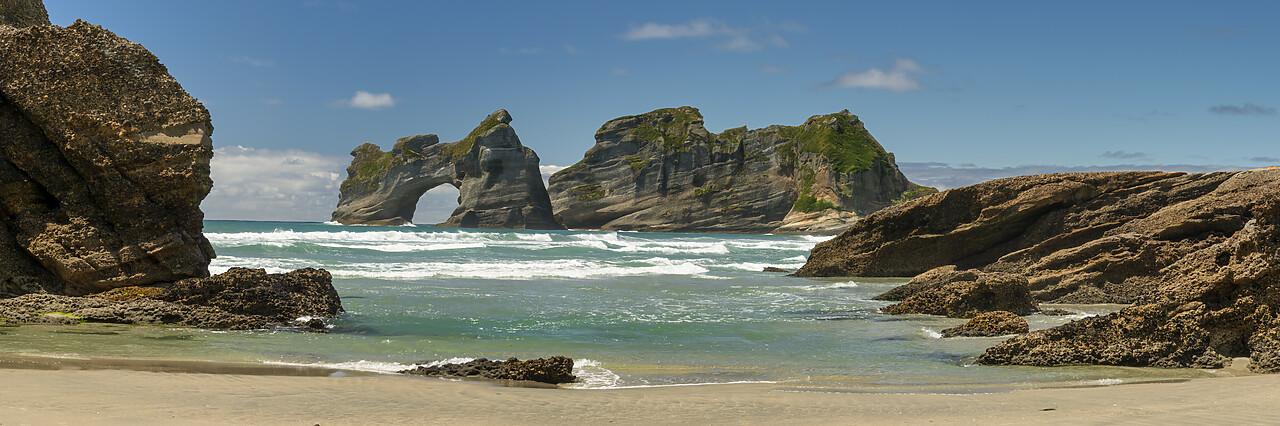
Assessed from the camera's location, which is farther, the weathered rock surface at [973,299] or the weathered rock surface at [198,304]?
the weathered rock surface at [973,299]

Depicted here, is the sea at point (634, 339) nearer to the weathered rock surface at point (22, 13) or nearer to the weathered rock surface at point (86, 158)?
the weathered rock surface at point (86, 158)

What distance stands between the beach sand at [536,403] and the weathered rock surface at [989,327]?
151 inches

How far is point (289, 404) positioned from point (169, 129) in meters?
6.59

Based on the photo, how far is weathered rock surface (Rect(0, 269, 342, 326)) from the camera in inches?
380

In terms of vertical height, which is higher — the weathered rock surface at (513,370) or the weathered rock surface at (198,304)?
the weathered rock surface at (198,304)

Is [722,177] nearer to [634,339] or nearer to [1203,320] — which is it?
[634,339]

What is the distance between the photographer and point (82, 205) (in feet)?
33.9

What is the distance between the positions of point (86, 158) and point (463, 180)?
100 meters

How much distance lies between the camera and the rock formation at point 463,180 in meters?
104

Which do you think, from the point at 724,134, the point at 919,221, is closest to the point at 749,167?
the point at 724,134

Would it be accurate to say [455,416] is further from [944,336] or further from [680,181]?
[680,181]

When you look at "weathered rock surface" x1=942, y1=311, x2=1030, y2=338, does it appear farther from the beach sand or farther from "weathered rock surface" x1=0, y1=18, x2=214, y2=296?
"weathered rock surface" x1=0, y1=18, x2=214, y2=296

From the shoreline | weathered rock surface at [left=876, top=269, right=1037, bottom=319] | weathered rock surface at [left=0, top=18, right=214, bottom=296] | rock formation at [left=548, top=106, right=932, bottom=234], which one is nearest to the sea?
weathered rock surface at [left=876, top=269, right=1037, bottom=319]

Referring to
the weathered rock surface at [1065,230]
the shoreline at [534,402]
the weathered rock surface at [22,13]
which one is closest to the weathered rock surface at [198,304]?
the shoreline at [534,402]
